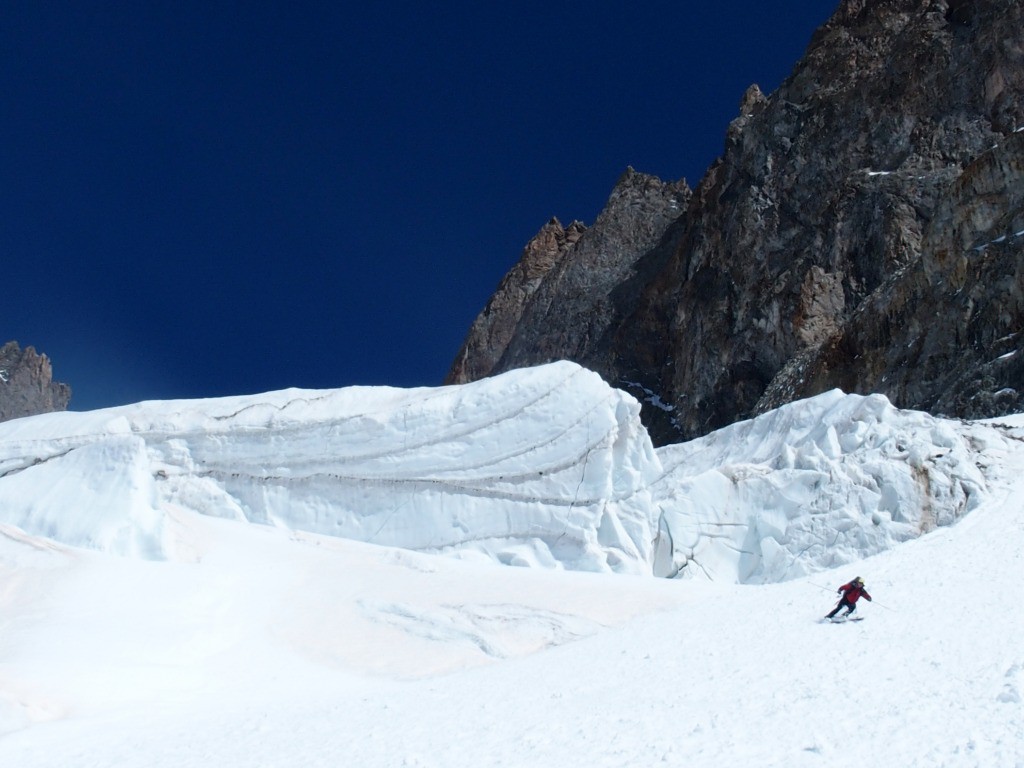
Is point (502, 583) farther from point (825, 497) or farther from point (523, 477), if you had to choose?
point (825, 497)

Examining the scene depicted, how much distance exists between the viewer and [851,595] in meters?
13.7

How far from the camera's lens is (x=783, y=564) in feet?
65.3

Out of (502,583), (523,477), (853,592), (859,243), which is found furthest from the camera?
(859,243)

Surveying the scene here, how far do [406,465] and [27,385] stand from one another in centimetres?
15932

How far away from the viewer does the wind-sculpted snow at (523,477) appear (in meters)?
20.2

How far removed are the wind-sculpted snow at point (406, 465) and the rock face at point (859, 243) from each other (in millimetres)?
19265

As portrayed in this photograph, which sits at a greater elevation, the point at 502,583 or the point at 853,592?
the point at 502,583

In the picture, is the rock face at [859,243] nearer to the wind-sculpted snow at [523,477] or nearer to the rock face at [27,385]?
the wind-sculpted snow at [523,477]

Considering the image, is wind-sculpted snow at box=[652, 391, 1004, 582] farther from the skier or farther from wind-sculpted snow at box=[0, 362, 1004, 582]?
the skier

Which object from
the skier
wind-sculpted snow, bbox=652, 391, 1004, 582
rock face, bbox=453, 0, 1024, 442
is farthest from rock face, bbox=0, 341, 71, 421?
the skier

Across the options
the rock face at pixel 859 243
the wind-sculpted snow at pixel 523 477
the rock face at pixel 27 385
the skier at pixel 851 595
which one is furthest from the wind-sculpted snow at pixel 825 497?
the rock face at pixel 27 385

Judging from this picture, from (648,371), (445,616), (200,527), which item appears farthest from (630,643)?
(648,371)

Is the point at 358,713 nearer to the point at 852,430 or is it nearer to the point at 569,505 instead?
the point at 569,505

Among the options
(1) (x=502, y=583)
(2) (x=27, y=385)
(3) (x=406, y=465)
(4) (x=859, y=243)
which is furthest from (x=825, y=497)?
(2) (x=27, y=385)
